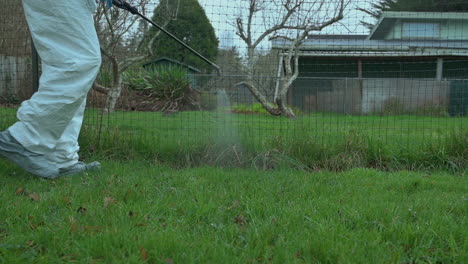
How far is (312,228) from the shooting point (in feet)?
6.94

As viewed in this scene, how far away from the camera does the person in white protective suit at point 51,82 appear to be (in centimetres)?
293

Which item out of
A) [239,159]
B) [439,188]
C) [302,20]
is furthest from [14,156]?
[302,20]

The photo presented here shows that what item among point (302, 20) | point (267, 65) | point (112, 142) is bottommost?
point (112, 142)

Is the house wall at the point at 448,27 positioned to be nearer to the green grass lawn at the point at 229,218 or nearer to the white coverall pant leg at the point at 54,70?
the green grass lawn at the point at 229,218

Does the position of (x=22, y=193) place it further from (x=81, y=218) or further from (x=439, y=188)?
(x=439, y=188)

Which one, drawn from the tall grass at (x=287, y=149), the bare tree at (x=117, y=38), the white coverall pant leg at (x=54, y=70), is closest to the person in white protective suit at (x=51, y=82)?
the white coverall pant leg at (x=54, y=70)

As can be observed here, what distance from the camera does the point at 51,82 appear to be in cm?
296

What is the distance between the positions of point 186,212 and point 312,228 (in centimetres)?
73

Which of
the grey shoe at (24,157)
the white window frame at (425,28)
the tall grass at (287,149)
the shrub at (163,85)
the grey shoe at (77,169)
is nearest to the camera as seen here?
the grey shoe at (24,157)

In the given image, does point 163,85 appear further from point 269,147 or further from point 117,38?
point 269,147

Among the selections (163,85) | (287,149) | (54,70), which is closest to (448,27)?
(287,149)

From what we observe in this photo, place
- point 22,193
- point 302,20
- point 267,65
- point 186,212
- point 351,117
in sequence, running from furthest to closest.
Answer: point 267,65 < point 302,20 < point 351,117 < point 22,193 < point 186,212

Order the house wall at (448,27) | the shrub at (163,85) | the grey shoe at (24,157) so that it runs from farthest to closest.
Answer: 1. the shrub at (163,85)
2. the house wall at (448,27)
3. the grey shoe at (24,157)

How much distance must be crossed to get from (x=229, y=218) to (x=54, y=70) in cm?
173
